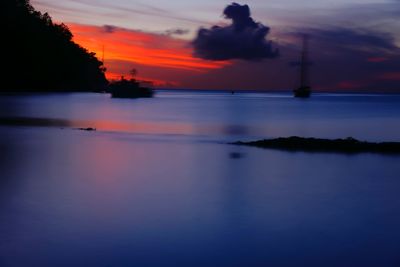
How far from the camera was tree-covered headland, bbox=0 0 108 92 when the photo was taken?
137 meters

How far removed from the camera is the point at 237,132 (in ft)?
157

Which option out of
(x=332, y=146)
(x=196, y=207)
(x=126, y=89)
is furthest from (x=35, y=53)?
(x=196, y=207)

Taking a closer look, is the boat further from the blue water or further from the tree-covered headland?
the blue water

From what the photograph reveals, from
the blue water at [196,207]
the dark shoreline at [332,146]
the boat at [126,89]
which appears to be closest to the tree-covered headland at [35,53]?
the boat at [126,89]

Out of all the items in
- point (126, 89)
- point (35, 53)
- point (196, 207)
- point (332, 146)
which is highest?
point (35, 53)

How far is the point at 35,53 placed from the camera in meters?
148

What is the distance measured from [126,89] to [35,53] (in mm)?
34223

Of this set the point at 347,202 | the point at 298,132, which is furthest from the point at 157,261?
the point at 298,132

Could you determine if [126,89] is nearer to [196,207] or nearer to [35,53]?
[35,53]

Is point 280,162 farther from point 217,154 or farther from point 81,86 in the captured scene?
point 81,86

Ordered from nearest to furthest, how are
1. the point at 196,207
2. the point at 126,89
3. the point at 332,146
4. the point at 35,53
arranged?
the point at 196,207
the point at 332,146
the point at 126,89
the point at 35,53

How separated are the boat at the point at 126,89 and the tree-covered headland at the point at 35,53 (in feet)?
90.4

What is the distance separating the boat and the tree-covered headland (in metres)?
27.6

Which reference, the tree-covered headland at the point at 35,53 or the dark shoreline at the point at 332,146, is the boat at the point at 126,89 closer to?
the tree-covered headland at the point at 35,53
